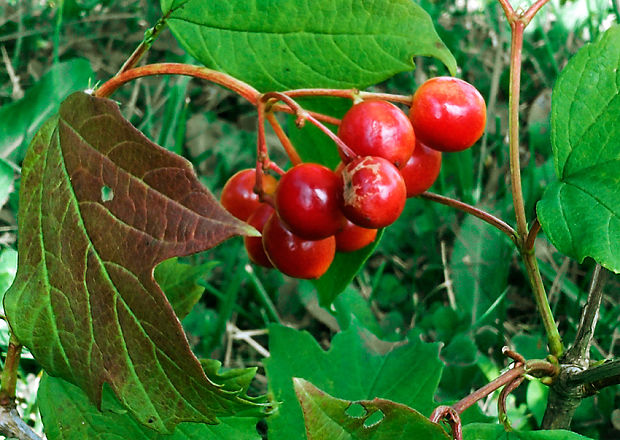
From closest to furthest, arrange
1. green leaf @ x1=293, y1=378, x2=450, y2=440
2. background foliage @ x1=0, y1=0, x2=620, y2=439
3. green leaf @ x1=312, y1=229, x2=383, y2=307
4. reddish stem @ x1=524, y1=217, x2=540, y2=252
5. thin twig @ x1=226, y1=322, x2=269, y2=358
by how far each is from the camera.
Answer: green leaf @ x1=293, y1=378, x2=450, y2=440
reddish stem @ x1=524, y1=217, x2=540, y2=252
green leaf @ x1=312, y1=229, x2=383, y2=307
background foliage @ x1=0, y1=0, x2=620, y2=439
thin twig @ x1=226, y1=322, x2=269, y2=358

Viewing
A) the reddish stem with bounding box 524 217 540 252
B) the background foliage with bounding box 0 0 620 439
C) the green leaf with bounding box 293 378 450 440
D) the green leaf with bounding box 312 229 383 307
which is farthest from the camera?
the background foliage with bounding box 0 0 620 439

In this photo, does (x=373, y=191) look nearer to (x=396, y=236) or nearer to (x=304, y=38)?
(x=304, y=38)

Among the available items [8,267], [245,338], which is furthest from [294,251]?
[245,338]

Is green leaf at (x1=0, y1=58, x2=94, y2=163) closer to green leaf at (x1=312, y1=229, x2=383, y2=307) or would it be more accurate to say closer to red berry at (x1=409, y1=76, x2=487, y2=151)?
green leaf at (x1=312, y1=229, x2=383, y2=307)

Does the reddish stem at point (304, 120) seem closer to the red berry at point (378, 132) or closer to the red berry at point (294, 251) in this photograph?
the red berry at point (378, 132)

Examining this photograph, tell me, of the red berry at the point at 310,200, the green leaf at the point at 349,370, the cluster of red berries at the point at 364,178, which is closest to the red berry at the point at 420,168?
the cluster of red berries at the point at 364,178

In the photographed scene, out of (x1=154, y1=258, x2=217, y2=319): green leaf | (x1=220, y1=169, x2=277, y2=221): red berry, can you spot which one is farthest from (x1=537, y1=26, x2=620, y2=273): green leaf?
(x1=154, y1=258, x2=217, y2=319): green leaf
